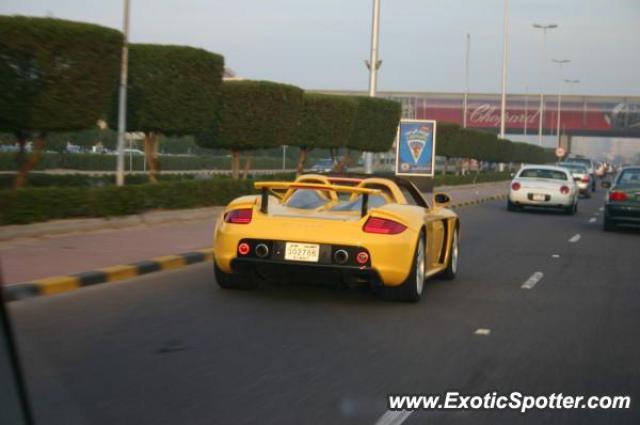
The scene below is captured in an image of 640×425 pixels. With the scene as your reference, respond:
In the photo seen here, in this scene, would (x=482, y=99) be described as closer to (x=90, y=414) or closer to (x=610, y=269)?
(x=610, y=269)

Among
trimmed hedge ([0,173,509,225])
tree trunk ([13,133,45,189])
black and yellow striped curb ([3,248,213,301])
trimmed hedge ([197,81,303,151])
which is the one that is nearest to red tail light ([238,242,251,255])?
black and yellow striped curb ([3,248,213,301])

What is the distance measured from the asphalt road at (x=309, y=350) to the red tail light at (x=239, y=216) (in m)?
0.82

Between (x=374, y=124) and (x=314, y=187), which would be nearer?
(x=314, y=187)

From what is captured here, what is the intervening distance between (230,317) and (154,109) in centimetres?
1379

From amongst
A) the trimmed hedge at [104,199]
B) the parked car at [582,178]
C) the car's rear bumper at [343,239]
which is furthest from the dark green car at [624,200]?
the parked car at [582,178]

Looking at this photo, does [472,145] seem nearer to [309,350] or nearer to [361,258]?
[361,258]

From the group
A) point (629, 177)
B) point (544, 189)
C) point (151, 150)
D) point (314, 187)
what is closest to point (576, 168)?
point (544, 189)

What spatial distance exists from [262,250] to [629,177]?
1496 cm

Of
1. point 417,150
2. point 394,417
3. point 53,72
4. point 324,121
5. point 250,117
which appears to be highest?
point 324,121

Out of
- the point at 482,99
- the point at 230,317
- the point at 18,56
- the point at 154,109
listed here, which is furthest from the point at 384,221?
the point at 482,99

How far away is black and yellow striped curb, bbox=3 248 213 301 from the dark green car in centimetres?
1136

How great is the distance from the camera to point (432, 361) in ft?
23.8

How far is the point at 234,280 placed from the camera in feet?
34.0

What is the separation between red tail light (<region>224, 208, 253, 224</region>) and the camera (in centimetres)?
966
